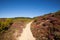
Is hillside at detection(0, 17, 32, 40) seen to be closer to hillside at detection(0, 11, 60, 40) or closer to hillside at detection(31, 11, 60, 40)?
hillside at detection(0, 11, 60, 40)

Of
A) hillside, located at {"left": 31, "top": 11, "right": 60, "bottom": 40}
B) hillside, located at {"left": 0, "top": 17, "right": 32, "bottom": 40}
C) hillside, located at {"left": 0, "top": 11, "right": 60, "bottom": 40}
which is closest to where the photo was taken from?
hillside, located at {"left": 31, "top": 11, "right": 60, "bottom": 40}

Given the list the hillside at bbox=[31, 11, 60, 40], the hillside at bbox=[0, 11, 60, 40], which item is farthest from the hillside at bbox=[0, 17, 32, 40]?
the hillside at bbox=[31, 11, 60, 40]

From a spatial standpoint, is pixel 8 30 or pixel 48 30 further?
pixel 8 30

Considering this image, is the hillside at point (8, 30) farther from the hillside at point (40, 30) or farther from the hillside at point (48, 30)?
the hillside at point (48, 30)

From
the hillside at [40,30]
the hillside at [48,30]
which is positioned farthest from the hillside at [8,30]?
the hillside at [48,30]

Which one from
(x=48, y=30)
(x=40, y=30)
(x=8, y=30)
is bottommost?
(x=8, y=30)

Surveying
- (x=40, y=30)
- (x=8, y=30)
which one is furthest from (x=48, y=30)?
(x=8, y=30)

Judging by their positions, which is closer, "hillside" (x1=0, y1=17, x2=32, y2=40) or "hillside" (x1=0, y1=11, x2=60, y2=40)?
"hillside" (x1=0, y1=11, x2=60, y2=40)

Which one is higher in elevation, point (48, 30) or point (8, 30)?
point (48, 30)

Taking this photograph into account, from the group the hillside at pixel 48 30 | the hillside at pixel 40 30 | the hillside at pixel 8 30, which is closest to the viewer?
the hillside at pixel 48 30

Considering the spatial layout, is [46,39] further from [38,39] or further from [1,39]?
[1,39]

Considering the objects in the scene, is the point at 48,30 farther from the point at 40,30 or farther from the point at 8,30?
the point at 8,30

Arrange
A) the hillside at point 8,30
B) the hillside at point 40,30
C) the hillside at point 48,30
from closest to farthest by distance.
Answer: the hillside at point 48,30 < the hillside at point 40,30 < the hillside at point 8,30

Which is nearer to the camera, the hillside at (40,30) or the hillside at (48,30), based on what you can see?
the hillside at (48,30)
